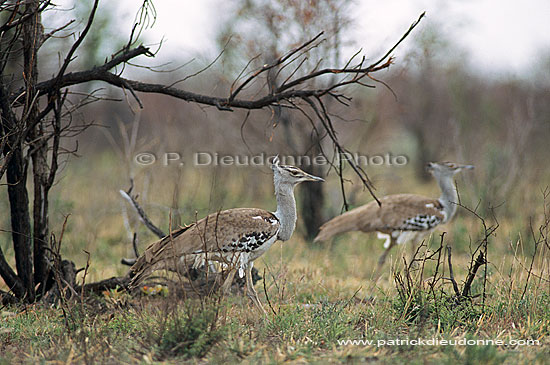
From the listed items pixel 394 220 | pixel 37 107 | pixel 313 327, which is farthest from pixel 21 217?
pixel 394 220

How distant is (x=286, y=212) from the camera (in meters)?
4.76

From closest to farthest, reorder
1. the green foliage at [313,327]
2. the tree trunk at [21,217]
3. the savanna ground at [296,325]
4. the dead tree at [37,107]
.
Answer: the savanna ground at [296,325] → the green foliage at [313,327] → the dead tree at [37,107] → the tree trunk at [21,217]

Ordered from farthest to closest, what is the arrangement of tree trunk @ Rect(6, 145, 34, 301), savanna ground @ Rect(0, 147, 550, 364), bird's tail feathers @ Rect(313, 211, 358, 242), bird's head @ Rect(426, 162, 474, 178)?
bird's head @ Rect(426, 162, 474, 178)
bird's tail feathers @ Rect(313, 211, 358, 242)
tree trunk @ Rect(6, 145, 34, 301)
savanna ground @ Rect(0, 147, 550, 364)

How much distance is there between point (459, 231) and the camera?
8.30 metres

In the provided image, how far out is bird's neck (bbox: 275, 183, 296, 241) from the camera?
475 centimetres

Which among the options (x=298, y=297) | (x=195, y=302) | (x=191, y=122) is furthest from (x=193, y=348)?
(x=191, y=122)

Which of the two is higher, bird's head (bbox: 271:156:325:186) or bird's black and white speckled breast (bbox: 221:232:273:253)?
bird's head (bbox: 271:156:325:186)

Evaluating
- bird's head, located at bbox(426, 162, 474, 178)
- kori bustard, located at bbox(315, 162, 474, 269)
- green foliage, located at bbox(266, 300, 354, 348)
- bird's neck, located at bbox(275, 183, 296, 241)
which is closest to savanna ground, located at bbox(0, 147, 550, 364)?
green foliage, located at bbox(266, 300, 354, 348)

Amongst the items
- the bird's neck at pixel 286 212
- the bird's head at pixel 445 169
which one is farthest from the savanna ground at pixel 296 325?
the bird's head at pixel 445 169

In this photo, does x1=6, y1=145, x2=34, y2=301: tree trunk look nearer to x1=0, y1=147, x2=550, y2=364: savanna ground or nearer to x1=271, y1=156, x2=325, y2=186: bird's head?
x1=0, y1=147, x2=550, y2=364: savanna ground

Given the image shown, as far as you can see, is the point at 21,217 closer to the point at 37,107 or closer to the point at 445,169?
the point at 37,107

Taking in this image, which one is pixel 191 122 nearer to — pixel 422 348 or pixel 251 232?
pixel 251 232

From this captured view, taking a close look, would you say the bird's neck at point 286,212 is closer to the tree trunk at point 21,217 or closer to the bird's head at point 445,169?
the tree trunk at point 21,217

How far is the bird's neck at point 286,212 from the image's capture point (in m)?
4.75
